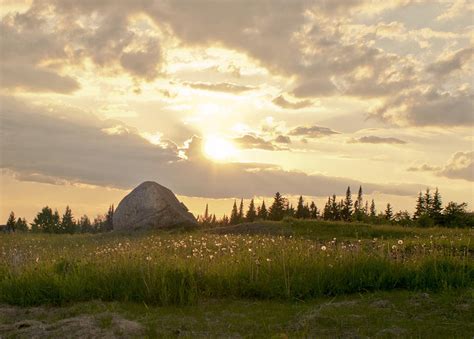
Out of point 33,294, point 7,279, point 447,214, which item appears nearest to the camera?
point 33,294

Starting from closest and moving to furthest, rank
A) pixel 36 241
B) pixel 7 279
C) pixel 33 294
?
pixel 33 294 < pixel 7 279 < pixel 36 241

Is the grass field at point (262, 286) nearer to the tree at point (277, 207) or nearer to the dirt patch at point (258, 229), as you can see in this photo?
the dirt patch at point (258, 229)

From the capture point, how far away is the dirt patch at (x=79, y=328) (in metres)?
7.92

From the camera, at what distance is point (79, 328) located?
8203 mm

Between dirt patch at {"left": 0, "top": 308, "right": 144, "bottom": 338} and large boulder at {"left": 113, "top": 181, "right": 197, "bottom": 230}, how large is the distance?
889 inches

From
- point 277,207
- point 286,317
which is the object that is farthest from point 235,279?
point 277,207

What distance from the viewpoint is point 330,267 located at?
35.7 feet

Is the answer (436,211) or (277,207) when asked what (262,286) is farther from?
(277,207)

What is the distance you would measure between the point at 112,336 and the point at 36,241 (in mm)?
20183

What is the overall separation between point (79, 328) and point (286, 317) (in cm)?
328

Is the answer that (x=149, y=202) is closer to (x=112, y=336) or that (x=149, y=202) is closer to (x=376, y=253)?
(x=376, y=253)

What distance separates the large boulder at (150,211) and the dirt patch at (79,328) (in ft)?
74.0

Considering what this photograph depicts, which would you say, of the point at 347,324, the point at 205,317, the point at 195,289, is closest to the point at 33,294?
the point at 195,289

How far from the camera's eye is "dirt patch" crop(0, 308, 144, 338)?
312 inches
